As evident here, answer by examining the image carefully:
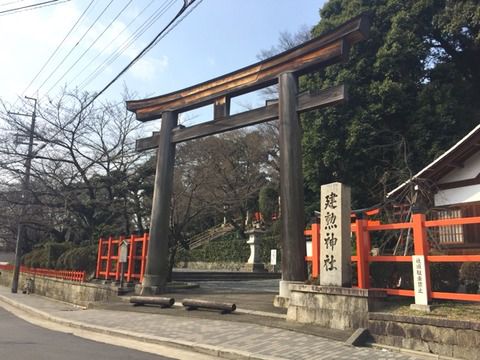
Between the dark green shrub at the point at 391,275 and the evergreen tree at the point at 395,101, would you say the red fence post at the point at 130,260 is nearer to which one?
the dark green shrub at the point at 391,275

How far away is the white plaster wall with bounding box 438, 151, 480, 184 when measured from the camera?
49.2 ft

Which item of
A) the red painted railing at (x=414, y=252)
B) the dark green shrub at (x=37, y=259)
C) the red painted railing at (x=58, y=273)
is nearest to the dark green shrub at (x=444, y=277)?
the red painted railing at (x=414, y=252)

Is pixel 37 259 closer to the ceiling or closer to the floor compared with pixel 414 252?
closer to the ceiling

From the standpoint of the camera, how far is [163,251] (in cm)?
1555

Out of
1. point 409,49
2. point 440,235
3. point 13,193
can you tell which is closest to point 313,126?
point 409,49

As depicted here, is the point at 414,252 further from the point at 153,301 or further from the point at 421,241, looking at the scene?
the point at 153,301

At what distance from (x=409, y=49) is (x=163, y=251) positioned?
16.0 metres

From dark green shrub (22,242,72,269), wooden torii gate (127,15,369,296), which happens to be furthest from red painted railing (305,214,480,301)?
dark green shrub (22,242,72,269)

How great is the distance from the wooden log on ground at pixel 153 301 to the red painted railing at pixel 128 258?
2.21m

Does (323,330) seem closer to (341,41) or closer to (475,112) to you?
(341,41)

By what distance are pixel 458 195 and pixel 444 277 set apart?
7218 millimetres

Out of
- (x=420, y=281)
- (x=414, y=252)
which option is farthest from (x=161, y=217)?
(x=420, y=281)

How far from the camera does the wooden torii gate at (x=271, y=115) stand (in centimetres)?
1154

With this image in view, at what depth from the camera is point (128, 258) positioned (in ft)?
57.2
